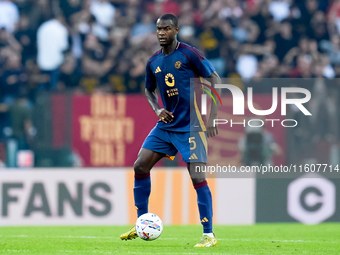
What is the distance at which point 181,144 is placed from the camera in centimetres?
797

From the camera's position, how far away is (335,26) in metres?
16.6

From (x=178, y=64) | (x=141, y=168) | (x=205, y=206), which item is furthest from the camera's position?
(x=141, y=168)

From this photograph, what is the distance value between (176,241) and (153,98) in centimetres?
161

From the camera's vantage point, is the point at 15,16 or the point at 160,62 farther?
the point at 15,16

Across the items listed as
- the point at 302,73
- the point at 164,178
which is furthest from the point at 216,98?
the point at 302,73

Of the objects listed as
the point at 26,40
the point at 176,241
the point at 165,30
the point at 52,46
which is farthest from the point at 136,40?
the point at 165,30

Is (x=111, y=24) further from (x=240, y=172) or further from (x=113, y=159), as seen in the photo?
(x=240, y=172)

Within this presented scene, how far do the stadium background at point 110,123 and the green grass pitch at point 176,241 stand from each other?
0.87 meters

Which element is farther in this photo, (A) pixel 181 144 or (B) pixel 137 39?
(B) pixel 137 39

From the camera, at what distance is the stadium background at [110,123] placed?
40.2 feet

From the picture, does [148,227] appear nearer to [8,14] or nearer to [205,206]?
[205,206]

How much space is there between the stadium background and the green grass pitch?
2.85 ft

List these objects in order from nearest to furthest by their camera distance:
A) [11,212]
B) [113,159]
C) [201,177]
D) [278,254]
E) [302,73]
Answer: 1. [278,254]
2. [201,177]
3. [11,212]
4. [113,159]
5. [302,73]

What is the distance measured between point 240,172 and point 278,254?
17.6 ft
